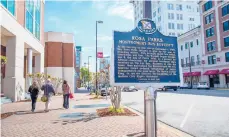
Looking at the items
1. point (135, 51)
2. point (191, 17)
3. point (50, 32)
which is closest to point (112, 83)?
point (135, 51)

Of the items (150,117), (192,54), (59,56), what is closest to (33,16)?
(59,56)

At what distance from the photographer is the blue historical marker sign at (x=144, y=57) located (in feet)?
19.5

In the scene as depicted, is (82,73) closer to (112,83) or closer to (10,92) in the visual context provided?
(10,92)

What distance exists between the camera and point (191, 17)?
8050 centimetres

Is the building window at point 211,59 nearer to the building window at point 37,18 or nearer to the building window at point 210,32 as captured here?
the building window at point 210,32

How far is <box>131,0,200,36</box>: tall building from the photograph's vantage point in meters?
76.5

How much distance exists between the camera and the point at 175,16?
7806 centimetres

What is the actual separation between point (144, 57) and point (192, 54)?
5061 cm

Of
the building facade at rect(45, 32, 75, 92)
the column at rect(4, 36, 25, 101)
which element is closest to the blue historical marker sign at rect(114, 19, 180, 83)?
the column at rect(4, 36, 25, 101)

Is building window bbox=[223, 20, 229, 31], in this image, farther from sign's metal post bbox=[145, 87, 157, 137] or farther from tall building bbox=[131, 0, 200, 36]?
sign's metal post bbox=[145, 87, 157, 137]

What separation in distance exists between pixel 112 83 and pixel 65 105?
8.67m

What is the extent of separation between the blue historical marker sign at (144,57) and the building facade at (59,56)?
32605 millimetres

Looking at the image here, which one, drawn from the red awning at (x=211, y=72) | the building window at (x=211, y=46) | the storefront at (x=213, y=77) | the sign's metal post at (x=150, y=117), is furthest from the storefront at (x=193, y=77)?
the sign's metal post at (x=150, y=117)

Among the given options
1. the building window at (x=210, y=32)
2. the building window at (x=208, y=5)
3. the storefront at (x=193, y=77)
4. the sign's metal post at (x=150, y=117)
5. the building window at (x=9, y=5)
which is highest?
the building window at (x=208, y=5)
